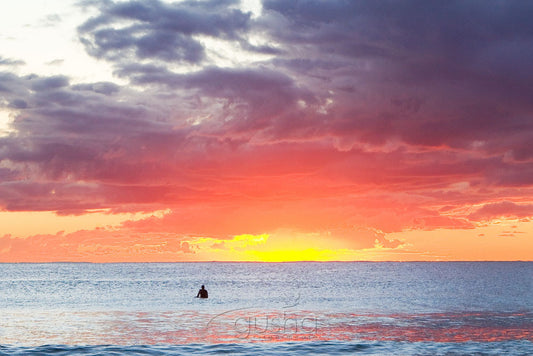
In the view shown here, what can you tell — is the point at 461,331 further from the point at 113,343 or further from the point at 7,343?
the point at 7,343

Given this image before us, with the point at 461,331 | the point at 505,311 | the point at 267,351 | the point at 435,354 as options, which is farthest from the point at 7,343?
the point at 505,311

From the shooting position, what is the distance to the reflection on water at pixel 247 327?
43.2m

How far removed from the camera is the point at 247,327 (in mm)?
49656

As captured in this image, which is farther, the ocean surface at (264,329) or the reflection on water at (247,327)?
the reflection on water at (247,327)

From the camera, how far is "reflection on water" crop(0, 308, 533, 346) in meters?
43.2

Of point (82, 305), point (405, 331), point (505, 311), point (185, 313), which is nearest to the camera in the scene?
point (405, 331)

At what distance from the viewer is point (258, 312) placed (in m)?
65.9

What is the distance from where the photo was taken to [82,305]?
75.4 metres

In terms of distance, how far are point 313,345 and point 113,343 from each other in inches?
553

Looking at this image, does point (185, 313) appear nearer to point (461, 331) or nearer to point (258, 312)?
point (258, 312)

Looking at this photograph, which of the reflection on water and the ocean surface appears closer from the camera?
the ocean surface

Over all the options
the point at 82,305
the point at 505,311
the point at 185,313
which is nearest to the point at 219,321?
the point at 185,313

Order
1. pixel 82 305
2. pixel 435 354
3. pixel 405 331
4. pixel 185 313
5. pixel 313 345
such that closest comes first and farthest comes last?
pixel 435 354 → pixel 313 345 → pixel 405 331 → pixel 185 313 → pixel 82 305

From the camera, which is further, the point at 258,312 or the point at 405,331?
the point at 258,312
